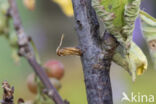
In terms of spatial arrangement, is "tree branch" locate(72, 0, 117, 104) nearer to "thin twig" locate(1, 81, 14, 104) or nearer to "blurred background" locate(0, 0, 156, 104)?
"thin twig" locate(1, 81, 14, 104)

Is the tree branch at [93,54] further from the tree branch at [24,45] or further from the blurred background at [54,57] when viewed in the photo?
the blurred background at [54,57]

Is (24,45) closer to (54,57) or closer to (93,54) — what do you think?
(93,54)

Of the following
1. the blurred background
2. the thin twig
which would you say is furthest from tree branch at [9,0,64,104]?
the blurred background

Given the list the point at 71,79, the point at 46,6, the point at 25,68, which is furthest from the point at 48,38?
the point at 71,79

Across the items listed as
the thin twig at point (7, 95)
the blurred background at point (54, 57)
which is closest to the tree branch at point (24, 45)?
the thin twig at point (7, 95)

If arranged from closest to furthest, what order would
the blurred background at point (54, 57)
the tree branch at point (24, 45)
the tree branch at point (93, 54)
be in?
1. the tree branch at point (24, 45)
2. the tree branch at point (93, 54)
3. the blurred background at point (54, 57)

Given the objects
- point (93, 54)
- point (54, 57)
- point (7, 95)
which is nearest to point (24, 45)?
point (7, 95)

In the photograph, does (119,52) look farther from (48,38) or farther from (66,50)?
(48,38)
